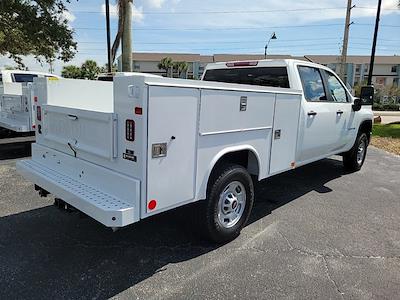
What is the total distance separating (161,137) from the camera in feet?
9.48

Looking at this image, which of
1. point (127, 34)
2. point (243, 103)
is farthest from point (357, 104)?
point (127, 34)

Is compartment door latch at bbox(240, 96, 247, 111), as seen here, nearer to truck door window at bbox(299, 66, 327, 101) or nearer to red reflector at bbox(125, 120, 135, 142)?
red reflector at bbox(125, 120, 135, 142)

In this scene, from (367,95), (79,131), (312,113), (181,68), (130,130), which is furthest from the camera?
(181,68)

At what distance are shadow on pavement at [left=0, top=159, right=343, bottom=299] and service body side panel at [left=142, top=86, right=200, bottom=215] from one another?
2.53 feet

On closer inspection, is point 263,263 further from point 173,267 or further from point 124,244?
point 124,244

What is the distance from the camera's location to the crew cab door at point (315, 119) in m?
5.09

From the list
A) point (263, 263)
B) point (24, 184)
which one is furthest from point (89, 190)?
point (24, 184)

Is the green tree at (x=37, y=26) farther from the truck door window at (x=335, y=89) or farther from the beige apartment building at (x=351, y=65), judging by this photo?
the beige apartment building at (x=351, y=65)

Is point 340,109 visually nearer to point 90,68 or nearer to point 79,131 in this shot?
point 79,131

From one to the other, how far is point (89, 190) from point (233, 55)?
2541 inches

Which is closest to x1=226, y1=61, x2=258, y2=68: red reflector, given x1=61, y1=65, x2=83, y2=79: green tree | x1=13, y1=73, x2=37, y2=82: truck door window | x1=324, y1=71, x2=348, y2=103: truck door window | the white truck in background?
x1=324, y1=71, x2=348, y2=103: truck door window

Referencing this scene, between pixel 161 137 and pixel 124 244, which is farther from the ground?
pixel 161 137

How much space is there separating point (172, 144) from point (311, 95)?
10.2ft

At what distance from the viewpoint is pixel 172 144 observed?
2.99 m
